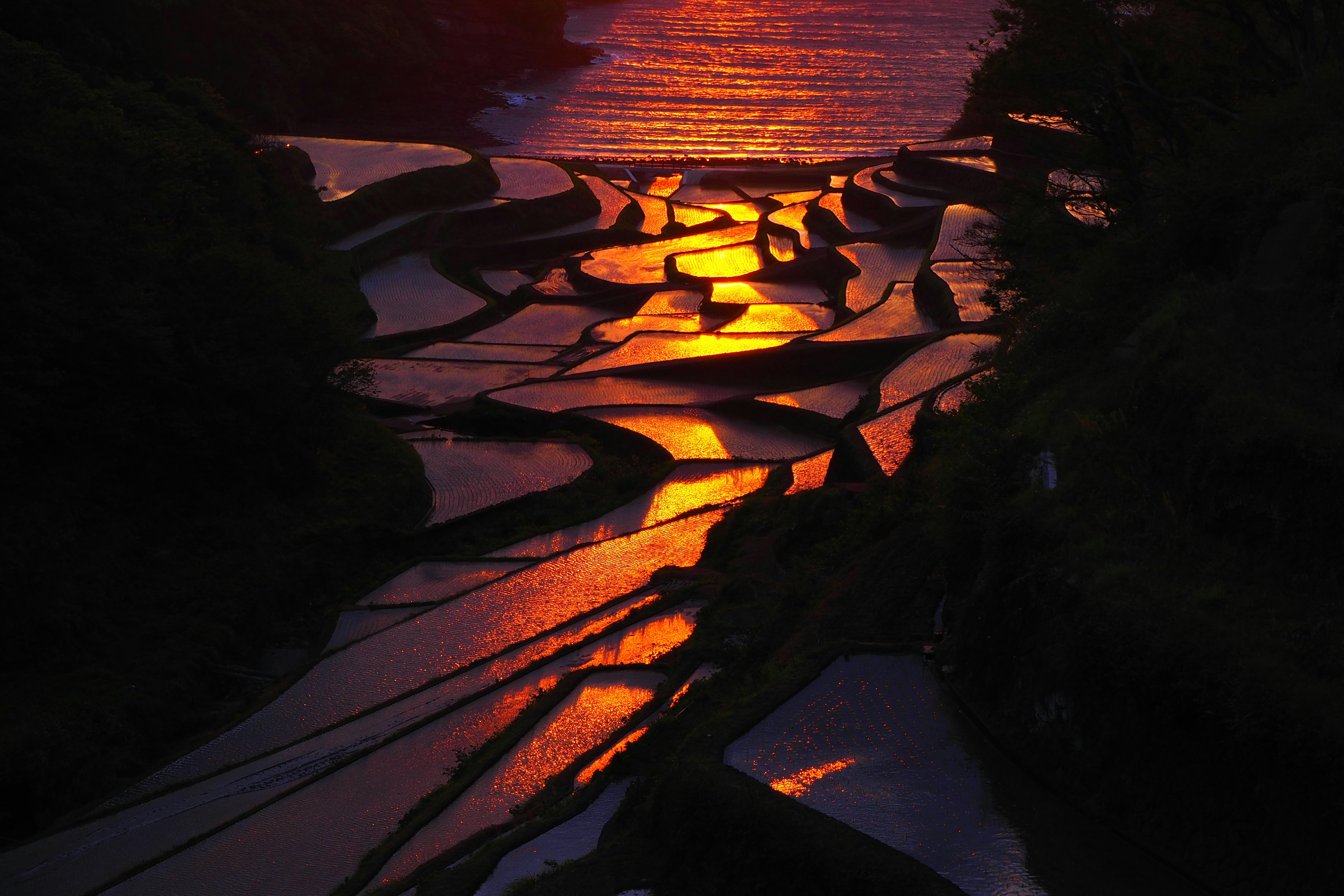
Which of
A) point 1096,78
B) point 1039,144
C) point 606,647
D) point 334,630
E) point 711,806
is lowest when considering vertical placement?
point 334,630

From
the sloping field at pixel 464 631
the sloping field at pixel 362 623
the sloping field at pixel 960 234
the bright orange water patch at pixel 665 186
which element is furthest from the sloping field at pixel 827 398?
the bright orange water patch at pixel 665 186

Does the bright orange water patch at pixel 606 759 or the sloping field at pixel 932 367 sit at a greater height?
the bright orange water patch at pixel 606 759

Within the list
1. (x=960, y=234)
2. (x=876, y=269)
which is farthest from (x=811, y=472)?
(x=960, y=234)

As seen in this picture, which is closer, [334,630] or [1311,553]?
[1311,553]

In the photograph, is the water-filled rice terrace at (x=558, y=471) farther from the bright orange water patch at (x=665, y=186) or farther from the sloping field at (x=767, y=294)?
the bright orange water patch at (x=665, y=186)

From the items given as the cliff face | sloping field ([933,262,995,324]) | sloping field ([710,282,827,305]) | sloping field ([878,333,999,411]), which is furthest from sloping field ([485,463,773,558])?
the cliff face

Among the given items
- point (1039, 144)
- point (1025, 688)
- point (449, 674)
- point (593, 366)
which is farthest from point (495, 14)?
point (1025, 688)

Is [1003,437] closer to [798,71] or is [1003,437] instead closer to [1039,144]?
[1039,144]

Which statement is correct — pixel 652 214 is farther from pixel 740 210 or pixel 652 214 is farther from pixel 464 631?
pixel 464 631
